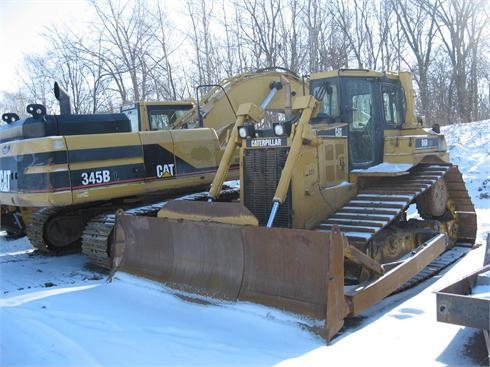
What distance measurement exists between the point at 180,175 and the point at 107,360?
188 inches

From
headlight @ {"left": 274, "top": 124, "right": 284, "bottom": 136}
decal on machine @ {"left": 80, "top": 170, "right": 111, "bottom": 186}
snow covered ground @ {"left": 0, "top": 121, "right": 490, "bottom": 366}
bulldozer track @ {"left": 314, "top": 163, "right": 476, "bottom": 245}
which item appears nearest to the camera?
snow covered ground @ {"left": 0, "top": 121, "right": 490, "bottom": 366}

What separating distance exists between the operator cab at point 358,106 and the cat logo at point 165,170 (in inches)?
103

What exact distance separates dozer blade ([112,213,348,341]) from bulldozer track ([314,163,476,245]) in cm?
61

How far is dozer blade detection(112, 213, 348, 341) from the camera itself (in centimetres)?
466

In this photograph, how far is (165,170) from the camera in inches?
331

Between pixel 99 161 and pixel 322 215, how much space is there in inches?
135

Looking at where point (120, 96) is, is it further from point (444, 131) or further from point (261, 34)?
point (444, 131)

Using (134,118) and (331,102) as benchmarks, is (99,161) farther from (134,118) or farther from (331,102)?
(331,102)

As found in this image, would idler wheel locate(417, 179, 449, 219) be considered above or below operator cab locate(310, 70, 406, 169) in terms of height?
below

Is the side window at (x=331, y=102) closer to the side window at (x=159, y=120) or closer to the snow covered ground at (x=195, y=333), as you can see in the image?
the snow covered ground at (x=195, y=333)

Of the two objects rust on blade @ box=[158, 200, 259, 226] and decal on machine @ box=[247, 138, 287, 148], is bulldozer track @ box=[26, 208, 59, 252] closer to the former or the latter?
rust on blade @ box=[158, 200, 259, 226]

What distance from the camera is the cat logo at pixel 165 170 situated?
833cm

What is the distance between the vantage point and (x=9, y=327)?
4820 millimetres

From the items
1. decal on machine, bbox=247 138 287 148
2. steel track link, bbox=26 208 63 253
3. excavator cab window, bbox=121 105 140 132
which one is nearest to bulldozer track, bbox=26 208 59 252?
steel track link, bbox=26 208 63 253
